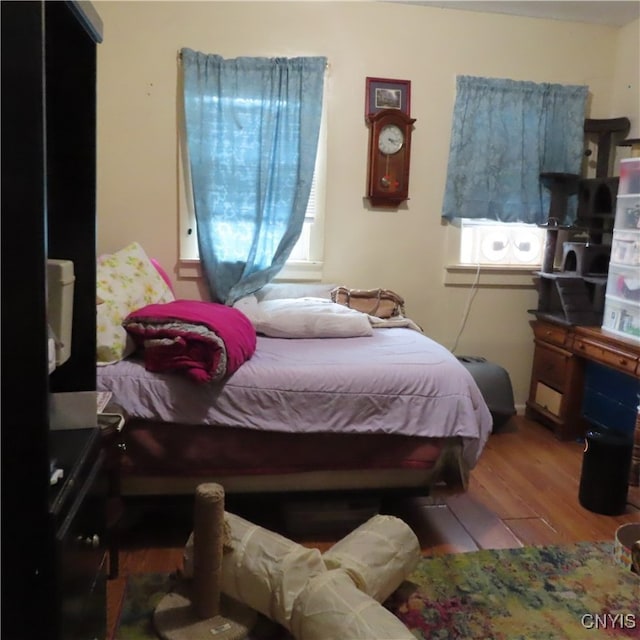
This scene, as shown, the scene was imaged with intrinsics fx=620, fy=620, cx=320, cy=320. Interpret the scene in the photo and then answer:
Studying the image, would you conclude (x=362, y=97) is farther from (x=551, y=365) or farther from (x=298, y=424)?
Result: (x=298, y=424)

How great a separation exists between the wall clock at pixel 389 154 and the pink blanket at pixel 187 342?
1.59 meters

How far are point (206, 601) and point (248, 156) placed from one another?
7.46 feet

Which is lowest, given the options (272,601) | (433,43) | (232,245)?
(272,601)

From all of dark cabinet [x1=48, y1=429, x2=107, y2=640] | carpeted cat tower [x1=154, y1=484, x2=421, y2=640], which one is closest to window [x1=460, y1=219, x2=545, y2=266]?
carpeted cat tower [x1=154, y1=484, x2=421, y2=640]

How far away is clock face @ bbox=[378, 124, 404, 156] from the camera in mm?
3523

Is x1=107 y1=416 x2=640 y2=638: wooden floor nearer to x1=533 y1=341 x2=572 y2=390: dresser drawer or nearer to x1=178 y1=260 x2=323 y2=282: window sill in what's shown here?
x1=533 y1=341 x2=572 y2=390: dresser drawer

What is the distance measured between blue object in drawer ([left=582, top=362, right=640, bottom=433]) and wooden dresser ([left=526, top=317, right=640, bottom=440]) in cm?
6

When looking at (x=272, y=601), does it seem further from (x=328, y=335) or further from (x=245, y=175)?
(x=245, y=175)

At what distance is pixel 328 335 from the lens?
9.67ft

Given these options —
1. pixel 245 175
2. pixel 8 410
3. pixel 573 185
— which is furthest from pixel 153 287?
pixel 573 185

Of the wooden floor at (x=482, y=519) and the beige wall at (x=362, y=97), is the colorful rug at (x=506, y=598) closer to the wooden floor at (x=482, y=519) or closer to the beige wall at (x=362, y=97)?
the wooden floor at (x=482, y=519)

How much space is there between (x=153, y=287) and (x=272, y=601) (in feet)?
5.17

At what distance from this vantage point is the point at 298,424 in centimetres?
232

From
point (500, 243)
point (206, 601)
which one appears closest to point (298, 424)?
point (206, 601)
